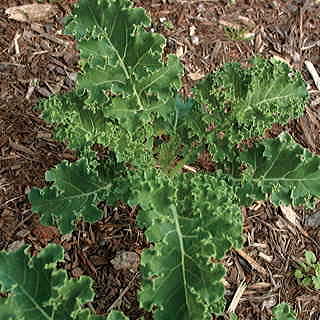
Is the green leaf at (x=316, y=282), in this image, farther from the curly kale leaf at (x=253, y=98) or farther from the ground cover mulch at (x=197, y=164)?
the curly kale leaf at (x=253, y=98)

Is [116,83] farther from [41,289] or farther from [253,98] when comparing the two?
[41,289]

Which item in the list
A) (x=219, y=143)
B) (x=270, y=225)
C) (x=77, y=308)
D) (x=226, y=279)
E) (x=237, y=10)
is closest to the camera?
(x=77, y=308)

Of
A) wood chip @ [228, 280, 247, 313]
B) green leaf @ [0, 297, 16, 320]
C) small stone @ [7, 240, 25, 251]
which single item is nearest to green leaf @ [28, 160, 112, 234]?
small stone @ [7, 240, 25, 251]

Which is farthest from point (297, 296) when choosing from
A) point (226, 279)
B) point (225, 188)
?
point (225, 188)

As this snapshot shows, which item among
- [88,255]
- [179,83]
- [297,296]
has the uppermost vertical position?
[179,83]

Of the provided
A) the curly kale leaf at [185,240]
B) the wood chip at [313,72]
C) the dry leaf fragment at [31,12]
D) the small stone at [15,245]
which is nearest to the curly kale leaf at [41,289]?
the curly kale leaf at [185,240]

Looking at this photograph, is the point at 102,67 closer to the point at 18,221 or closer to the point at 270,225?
the point at 18,221

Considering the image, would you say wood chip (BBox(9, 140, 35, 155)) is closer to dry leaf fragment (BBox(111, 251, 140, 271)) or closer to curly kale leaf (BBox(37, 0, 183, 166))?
curly kale leaf (BBox(37, 0, 183, 166))
